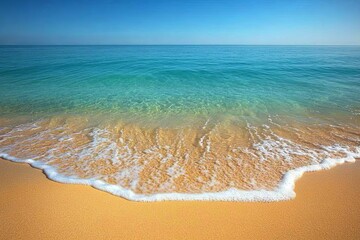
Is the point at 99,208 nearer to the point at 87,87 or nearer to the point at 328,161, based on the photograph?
the point at 328,161

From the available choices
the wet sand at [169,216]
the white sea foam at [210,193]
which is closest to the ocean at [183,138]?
the white sea foam at [210,193]

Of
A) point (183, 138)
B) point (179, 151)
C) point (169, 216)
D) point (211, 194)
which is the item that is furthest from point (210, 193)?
point (183, 138)

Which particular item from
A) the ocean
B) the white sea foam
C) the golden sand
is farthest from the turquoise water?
the white sea foam

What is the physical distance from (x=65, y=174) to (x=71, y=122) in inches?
137

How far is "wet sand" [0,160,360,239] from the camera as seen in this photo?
2.75m

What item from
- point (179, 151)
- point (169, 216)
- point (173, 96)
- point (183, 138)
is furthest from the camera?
point (173, 96)

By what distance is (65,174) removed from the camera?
161 inches

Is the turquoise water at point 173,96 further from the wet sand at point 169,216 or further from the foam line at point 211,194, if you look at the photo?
the wet sand at point 169,216

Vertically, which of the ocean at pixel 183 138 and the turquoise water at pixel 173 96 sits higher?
the turquoise water at pixel 173 96

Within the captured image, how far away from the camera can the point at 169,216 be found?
120 inches

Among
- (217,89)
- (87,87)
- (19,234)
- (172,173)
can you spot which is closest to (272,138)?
(172,173)

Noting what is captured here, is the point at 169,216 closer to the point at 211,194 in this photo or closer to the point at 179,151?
the point at 211,194

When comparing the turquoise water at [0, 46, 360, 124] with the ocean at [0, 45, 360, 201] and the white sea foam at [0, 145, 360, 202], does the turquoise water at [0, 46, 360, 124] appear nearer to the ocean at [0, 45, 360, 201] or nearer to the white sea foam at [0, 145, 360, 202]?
the ocean at [0, 45, 360, 201]

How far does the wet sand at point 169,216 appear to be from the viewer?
2748mm
